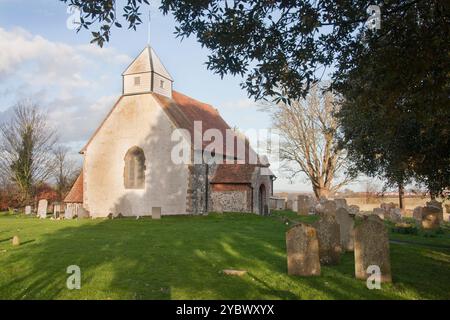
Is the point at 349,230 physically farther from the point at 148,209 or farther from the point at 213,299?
the point at 148,209

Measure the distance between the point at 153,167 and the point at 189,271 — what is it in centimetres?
1947

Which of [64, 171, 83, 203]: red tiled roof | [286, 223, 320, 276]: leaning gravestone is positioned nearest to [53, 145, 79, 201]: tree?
[64, 171, 83, 203]: red tiled roof

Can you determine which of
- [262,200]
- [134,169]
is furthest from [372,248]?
[134,169]

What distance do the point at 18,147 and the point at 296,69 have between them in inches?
1547

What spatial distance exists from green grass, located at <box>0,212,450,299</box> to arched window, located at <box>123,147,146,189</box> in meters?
14.1

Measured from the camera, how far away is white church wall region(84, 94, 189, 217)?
27.5m

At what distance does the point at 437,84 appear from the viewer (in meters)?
7.73

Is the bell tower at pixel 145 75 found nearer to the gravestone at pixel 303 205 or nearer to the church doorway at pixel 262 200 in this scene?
the church doorway at pixel 262 200

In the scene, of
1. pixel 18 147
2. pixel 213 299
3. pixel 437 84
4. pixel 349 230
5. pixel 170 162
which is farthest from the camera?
pixel 18 147

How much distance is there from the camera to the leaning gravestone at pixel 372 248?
834 centimetres

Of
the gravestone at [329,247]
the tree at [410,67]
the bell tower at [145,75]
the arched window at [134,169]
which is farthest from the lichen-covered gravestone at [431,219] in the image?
the bell tower at [145,75]

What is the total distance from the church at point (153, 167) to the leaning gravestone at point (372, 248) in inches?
743
